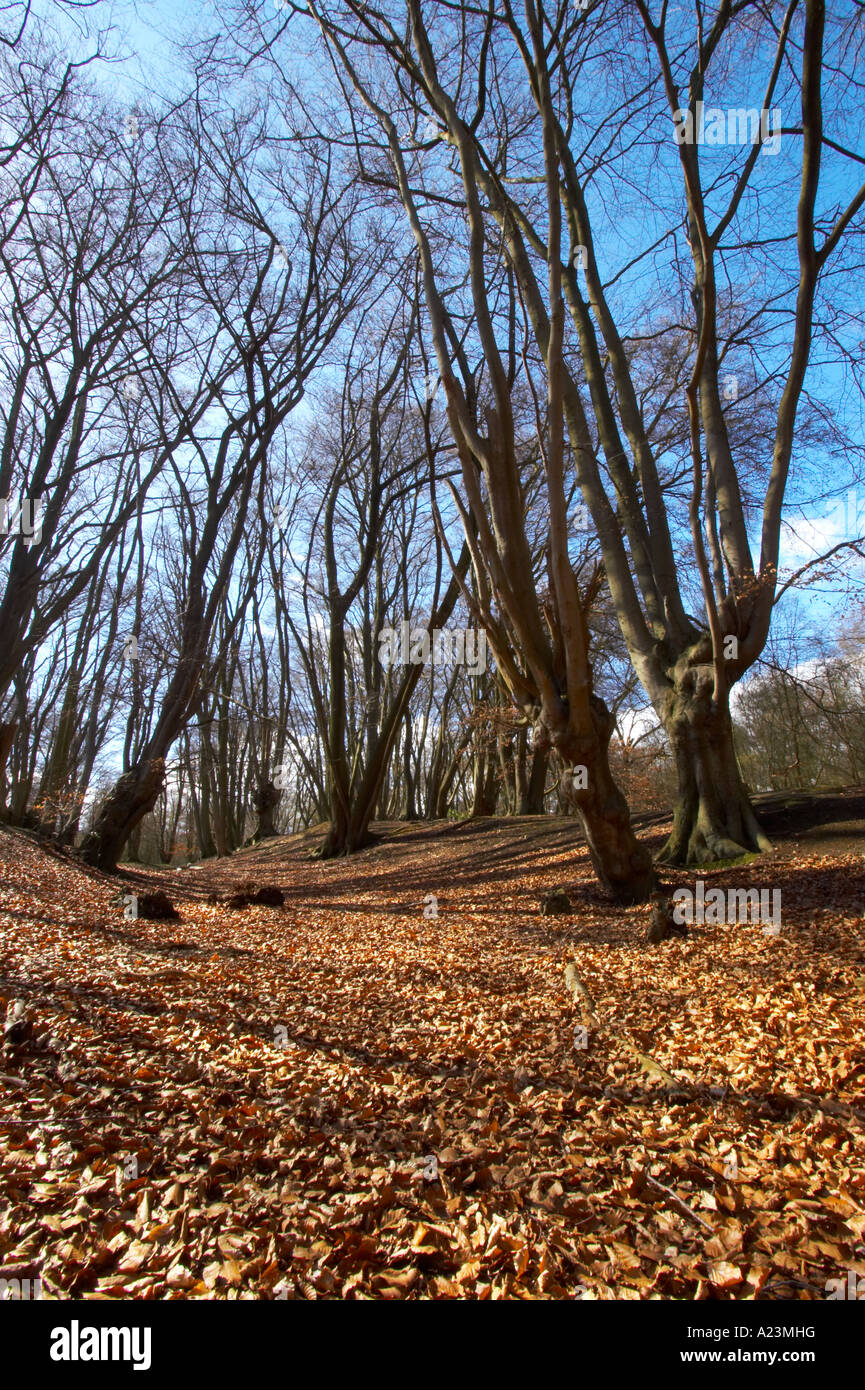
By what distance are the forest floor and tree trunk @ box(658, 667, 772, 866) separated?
239cm

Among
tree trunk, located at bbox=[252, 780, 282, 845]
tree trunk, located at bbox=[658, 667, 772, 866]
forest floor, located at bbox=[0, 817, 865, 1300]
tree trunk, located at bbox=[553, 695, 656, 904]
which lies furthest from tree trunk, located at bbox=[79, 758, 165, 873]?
tree trunk, located at bbox=[252, 780, 282, 845]

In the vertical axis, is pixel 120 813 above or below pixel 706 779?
below

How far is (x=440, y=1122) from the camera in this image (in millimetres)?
2773

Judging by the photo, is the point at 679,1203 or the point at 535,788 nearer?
the point at 679,1203

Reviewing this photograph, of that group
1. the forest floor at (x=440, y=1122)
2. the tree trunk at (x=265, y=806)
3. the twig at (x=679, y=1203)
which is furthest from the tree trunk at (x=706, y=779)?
the tree trunk at (x=265, y=806)

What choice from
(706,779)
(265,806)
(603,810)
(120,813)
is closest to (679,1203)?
(603,810)

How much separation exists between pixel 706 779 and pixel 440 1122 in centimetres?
634

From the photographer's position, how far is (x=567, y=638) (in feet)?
20.7

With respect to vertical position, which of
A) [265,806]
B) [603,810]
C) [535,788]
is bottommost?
[265,806]

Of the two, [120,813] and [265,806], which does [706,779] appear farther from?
[265,806]

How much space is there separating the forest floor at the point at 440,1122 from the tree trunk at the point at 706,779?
2394mm

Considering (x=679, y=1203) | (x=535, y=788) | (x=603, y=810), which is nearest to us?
(x=679, y=1203)

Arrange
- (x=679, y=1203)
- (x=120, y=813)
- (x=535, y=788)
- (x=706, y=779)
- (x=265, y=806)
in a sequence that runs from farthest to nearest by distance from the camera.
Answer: (x=265, y=806) → (x=535, y=788) → (x=120, y=813) → (x=706, y=779) → (x=679, y=1203)
